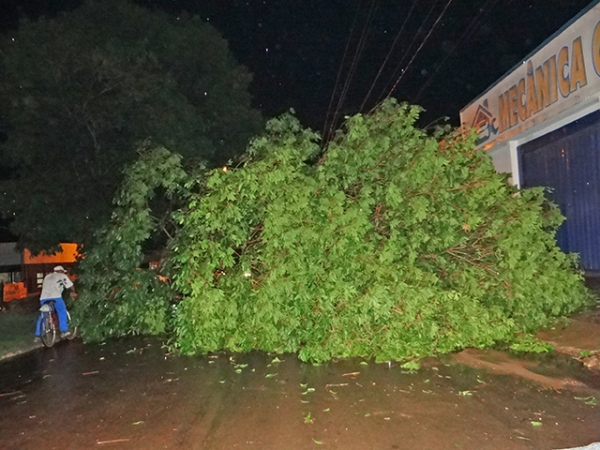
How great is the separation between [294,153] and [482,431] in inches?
204

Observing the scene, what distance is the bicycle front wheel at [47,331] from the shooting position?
11.4 m

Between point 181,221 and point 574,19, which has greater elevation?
point 574,19

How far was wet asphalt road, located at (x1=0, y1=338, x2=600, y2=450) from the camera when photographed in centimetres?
543

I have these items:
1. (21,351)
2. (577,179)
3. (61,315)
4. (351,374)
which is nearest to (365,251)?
(351,374)

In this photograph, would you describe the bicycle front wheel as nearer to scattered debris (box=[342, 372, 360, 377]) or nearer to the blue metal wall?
scattered debris (box=[342, 372, 360, 377])

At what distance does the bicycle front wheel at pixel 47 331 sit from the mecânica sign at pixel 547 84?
8.36 metres

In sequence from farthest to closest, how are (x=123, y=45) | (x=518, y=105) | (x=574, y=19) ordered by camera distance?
1. (x=123, y=45)
2. (x=518, y=105)
3. (x=574, y=19)

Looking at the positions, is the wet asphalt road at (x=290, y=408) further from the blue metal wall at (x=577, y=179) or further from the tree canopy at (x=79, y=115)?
the tree canopy at (x=79, y=115)

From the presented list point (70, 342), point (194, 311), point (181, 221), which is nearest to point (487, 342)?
point (194, 311)

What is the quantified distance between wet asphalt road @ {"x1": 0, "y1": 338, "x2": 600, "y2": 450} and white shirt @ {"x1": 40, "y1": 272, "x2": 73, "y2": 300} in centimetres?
301

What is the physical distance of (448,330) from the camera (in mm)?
8758

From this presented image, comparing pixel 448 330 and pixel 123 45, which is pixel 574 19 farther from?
pixel 123 45

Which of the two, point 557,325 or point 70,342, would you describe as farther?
point 70,342

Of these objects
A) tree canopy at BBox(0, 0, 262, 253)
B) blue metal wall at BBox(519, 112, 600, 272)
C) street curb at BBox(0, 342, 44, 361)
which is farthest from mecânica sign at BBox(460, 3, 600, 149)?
street curb at BBox(0, 342, 44, 361)
